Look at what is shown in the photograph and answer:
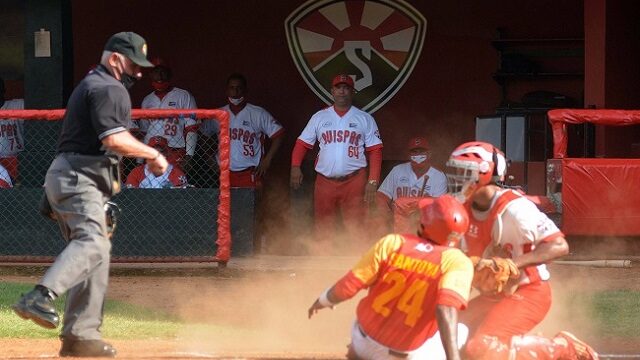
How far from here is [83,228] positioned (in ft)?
22.9

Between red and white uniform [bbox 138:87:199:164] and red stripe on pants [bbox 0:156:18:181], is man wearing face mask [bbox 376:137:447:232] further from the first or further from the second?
red stripe on pants [bbox 0:156:18:181]

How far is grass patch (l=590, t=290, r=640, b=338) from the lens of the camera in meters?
9.16

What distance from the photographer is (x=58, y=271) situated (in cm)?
678

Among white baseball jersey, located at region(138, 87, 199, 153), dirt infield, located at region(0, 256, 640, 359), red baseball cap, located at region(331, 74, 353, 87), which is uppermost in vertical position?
red baseball cap, located at region(331, 74, 353, 87)

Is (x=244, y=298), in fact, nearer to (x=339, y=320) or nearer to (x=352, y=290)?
(x=339, y=320)

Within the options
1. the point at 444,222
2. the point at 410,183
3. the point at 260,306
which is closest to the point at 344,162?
the point at 410,183

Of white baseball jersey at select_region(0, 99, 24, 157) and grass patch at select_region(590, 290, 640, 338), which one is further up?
white baseball jersey at select_region(0, 99, 24, 157)

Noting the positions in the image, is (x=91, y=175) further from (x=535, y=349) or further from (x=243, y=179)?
(x=243, y=179)

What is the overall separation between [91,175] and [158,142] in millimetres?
5108

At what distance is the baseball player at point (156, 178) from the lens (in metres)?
11.7

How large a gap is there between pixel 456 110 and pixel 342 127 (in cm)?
183

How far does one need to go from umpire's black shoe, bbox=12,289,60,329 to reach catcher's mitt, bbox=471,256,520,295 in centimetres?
227

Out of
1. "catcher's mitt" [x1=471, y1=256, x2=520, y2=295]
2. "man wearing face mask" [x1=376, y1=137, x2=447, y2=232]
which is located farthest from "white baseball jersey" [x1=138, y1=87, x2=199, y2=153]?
"catcher's mitt" [x1=471, y1=256, x2=520, y2=295]

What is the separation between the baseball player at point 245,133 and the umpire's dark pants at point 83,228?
5645mm
